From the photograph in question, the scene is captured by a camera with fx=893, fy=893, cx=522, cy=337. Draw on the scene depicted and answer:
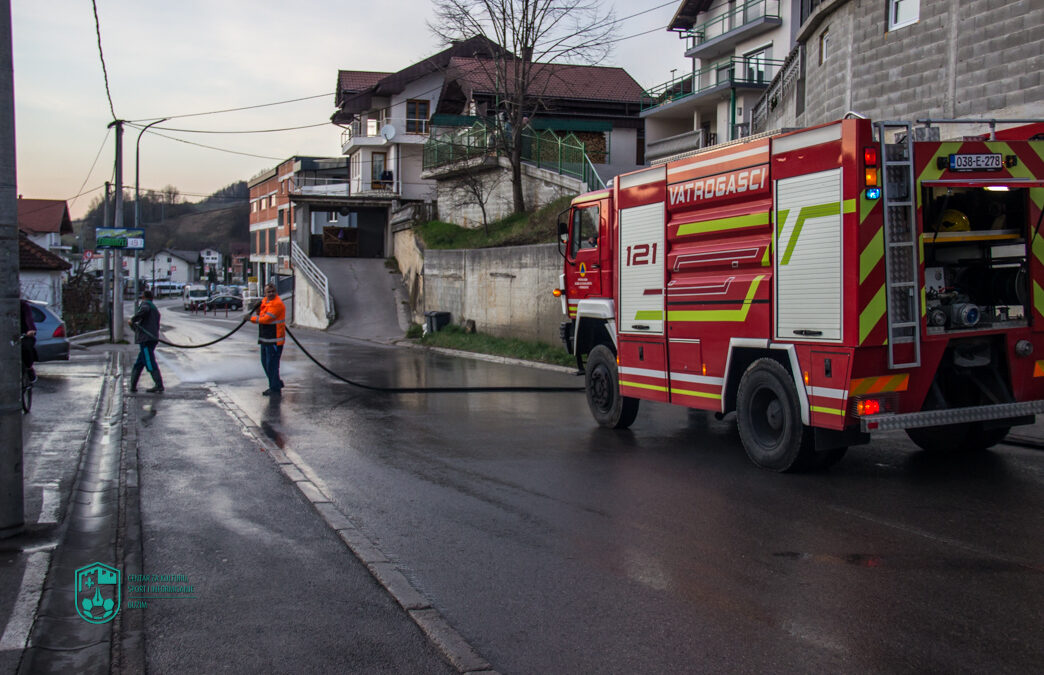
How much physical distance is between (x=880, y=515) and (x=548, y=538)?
2.62 meters

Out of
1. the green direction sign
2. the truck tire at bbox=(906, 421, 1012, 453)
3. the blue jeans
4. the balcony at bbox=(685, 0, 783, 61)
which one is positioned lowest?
the truck tire at bbox=(906, 421, 1012, 453)

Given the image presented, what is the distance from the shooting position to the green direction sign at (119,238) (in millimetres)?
27438

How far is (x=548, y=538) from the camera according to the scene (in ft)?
20.9

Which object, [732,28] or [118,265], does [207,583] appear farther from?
[732,28]

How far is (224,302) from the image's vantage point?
66250mm

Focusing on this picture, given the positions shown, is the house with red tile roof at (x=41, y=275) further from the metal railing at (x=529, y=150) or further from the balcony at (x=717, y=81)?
the balcony at (x=717, y=81)

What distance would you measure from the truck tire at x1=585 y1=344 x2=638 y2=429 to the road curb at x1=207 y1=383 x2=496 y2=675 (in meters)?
4.02

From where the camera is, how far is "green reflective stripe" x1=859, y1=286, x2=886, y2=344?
732 cm

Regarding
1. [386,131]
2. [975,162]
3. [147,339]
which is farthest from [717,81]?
[975,162]

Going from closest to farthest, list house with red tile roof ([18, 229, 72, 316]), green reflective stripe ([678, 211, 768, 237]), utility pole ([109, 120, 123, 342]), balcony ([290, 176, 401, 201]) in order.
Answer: green reflective stripe ([678, 211, 768, 237]) < utility pole ([109, 120, 123, 342]) < house with red tile roof ([18, 229, 72, 316]) < balcony ([290, 176, 401, 201])

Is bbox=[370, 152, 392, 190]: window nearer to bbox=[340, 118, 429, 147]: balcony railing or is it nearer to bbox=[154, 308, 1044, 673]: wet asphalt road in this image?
bbox=[340, 118, 429, 147]: balcony railing

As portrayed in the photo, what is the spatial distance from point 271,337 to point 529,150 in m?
19.5

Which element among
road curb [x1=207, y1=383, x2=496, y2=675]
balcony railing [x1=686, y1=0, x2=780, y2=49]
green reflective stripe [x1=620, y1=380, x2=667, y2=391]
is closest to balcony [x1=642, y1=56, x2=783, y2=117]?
balcony railing [x1=686, y1=0, x2=780, y2=49]

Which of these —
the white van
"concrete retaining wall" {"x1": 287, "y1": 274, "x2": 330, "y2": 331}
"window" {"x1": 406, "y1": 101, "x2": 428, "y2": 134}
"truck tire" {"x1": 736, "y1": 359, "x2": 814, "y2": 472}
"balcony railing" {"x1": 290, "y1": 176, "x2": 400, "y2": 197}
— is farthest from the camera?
the white van
